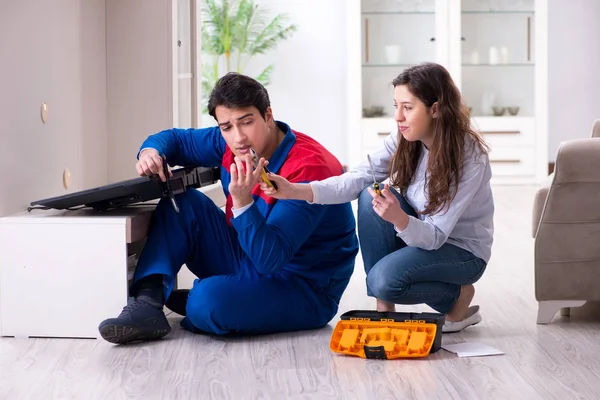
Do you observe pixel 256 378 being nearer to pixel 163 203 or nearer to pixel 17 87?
pixel 163 203

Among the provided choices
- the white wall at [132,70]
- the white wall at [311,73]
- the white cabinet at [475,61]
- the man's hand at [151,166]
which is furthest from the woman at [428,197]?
the white wall at [311,73]

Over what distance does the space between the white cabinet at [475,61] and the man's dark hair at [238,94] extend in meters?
4.64

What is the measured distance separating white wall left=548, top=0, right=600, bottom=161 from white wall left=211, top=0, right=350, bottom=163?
1.70 metres

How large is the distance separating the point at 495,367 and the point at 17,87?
1.65 meters

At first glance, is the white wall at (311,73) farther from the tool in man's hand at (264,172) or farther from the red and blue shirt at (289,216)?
the tool in man's hand at (264,172)

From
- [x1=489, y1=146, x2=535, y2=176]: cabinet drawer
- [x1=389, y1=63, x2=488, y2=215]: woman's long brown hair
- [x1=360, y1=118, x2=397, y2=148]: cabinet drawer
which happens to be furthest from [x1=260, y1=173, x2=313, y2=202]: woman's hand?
[x1=489, y1=146, x2=535, y2=176]: cabinet drawer

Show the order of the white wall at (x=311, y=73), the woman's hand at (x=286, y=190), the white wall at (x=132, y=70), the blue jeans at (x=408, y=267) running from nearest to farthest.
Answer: the woman's hand at (x=286, y=190), the blue jeans at (x=408, y=267), the white wall at (x=132, y=70), the white wall at (x=311, y=73)

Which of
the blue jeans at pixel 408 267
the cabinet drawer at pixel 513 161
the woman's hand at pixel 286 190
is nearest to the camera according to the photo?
the woman's hand at pixel 286 190

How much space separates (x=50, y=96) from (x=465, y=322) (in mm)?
1558

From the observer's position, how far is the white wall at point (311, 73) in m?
7.54

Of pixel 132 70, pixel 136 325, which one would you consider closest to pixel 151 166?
pixel 136 325

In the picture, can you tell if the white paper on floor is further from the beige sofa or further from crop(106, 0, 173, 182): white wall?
crop(106, 0, 173, 182): white wall

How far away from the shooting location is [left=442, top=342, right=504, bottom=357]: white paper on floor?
98.7 inches

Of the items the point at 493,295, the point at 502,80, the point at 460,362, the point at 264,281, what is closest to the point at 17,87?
the point at 264,281
